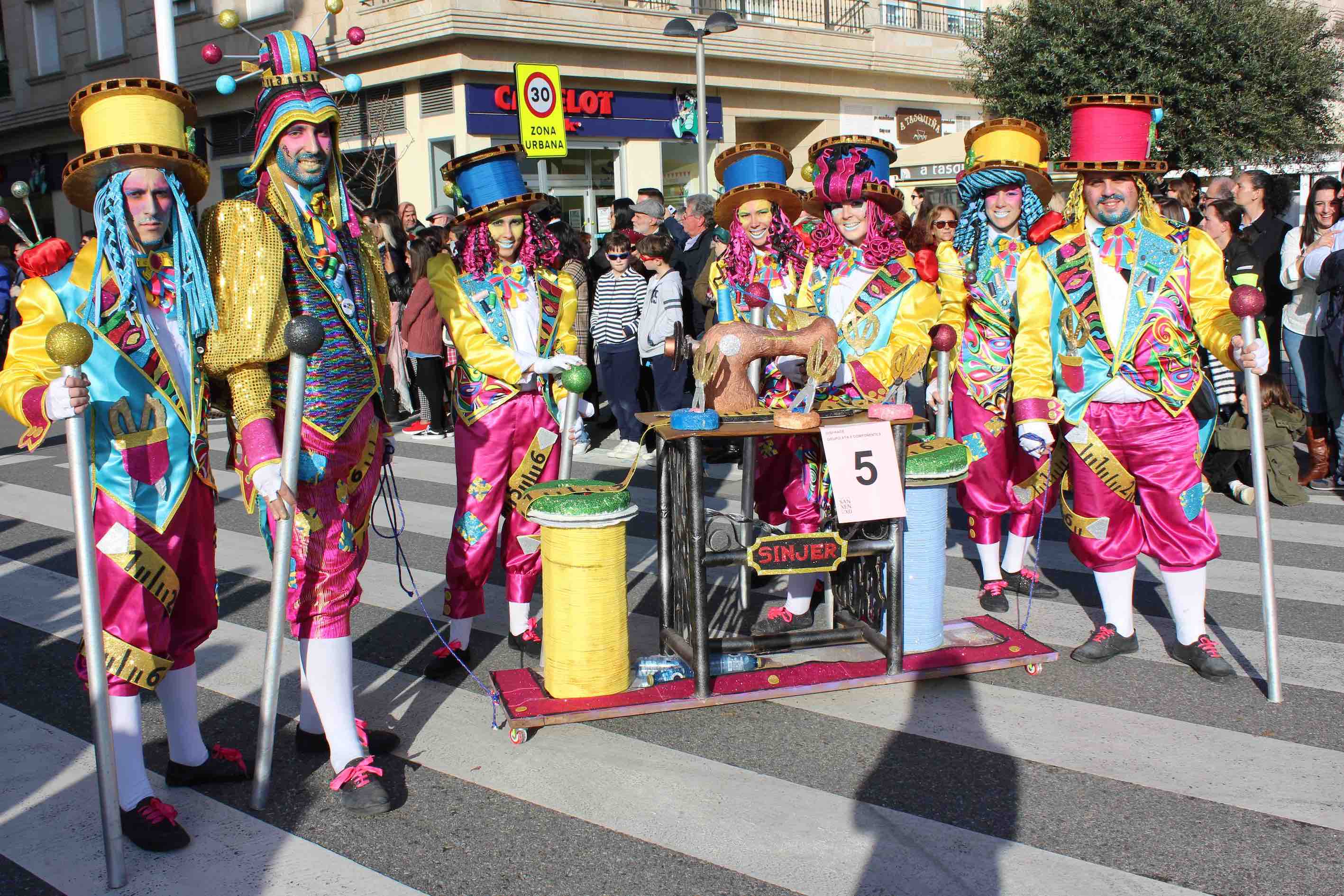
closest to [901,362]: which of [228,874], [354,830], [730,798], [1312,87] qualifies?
[730,798]

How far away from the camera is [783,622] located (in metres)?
5.61

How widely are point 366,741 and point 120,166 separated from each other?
202 cm

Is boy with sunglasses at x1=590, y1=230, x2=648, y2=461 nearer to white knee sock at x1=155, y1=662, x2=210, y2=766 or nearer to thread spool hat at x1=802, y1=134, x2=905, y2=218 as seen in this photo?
thread spool hat at x1=802, y1=134, x2=905, y2=218

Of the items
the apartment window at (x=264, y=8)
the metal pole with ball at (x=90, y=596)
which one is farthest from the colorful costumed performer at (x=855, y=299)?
the apartment window at (x=264, y=8)

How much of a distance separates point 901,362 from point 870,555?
90 centimetres

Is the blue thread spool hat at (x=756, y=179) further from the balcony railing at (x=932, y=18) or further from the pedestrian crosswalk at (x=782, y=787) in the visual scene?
the balcony railing at (x=932, y=18)

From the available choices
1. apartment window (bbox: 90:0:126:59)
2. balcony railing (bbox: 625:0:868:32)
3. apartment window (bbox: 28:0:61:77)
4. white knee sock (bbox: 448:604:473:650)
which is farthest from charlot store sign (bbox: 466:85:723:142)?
white knee sock (bbox: 448:604:473:650)

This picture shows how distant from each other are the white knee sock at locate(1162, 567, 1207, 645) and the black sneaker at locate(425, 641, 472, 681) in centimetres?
295

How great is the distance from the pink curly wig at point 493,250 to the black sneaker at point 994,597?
2.66 metres

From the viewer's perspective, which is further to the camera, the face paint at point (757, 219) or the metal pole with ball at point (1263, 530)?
the face paint at point (757, 219)

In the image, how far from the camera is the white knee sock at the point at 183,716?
3881mm

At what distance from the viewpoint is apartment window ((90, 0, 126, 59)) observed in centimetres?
2566

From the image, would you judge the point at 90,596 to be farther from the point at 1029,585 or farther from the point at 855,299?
the point at 1029,585

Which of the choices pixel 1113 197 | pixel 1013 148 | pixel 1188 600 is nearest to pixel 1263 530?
pixel 1188 600
